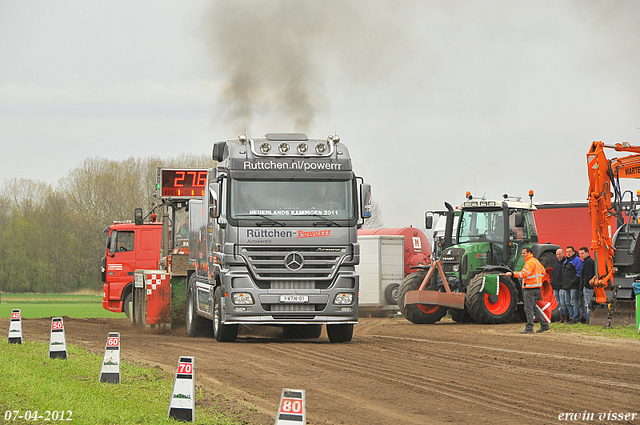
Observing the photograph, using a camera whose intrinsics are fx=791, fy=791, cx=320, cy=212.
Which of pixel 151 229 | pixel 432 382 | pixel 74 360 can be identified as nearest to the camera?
pixel 432 382

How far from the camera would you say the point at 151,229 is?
2448cm

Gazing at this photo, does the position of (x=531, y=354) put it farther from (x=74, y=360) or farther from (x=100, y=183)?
(x=100, y=183)

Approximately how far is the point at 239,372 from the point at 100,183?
50.5 meters

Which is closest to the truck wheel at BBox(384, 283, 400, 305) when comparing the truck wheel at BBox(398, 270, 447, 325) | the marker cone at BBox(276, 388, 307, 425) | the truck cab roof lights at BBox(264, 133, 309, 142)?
the truck wheel at BBox(398, 270, 447, 325)

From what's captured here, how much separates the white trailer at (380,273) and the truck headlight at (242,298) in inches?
550

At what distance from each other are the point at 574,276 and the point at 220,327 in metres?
9.17

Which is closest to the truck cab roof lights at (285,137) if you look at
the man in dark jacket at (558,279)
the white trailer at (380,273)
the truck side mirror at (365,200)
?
the truck side mirror at (365,200)

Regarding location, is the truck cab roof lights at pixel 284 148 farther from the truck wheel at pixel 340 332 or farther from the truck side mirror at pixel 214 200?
the truck wheel at pixel 340 332

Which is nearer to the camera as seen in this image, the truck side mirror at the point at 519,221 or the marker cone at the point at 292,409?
the marker cone at the point at 292,409

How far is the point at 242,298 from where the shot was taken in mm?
14109

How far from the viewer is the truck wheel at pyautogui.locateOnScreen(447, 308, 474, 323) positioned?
2158 centimetres

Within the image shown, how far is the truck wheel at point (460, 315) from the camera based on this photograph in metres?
21.6

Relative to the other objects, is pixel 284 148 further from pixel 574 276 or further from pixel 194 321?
pixel 574 276

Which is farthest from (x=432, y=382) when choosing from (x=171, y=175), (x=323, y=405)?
(x=171, y=175)
